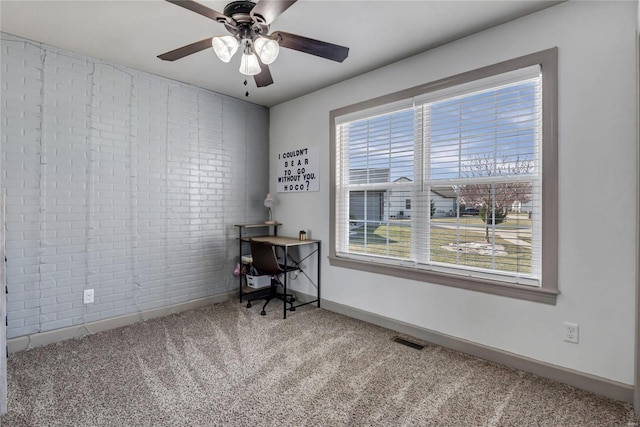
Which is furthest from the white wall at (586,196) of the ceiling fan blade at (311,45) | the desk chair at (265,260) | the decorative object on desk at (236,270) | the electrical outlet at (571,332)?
the decorative object on desk at (236,270)

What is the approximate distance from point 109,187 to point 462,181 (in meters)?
3.21

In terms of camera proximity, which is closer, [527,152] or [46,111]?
[527,152]

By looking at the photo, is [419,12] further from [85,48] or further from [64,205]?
[64,205]

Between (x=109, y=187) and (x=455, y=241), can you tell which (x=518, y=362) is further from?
(x=109, y=187)

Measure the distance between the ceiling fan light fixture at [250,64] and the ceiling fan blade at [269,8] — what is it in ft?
1.05

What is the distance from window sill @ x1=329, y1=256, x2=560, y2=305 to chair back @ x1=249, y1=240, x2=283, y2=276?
0.77 metres

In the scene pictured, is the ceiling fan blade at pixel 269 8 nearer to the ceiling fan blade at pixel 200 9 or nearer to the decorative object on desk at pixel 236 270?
the ceiling fan blade at pixel 200 9

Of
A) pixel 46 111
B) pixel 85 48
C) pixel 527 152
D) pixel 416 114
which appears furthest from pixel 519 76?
pixel 46 111

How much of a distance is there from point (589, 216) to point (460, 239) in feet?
2.74

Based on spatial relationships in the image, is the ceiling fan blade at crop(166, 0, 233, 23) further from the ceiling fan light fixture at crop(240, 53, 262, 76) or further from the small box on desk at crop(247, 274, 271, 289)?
the small box on desk at crop(247, 274, 271, 289)

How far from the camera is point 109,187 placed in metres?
2.97

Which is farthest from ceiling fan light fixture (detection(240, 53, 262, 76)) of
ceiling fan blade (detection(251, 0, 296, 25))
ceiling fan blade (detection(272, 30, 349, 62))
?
ceiling fan blade (detection(251, 0, 296, 25))

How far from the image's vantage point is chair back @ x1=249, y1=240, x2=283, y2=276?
3273 millimetres

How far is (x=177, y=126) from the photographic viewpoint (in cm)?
343
